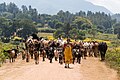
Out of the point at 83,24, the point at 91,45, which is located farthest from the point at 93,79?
the point at 83,24

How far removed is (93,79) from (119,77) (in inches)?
126

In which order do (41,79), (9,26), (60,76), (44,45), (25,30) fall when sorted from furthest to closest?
(9,26) → (25,30) → (44,45) → (60,76) → (41,79)

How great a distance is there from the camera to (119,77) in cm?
2356

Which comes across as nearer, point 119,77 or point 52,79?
point 52,79

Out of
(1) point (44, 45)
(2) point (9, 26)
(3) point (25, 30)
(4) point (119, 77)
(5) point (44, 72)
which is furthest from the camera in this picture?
(2) point (9, 26)

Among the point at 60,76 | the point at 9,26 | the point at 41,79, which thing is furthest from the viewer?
the point at 9,26

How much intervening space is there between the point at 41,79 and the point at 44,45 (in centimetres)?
1353

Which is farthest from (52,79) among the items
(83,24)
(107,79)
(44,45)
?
(83,24)

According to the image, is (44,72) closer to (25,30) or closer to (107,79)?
(107,79)

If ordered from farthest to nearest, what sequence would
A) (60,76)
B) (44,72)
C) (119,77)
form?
(119,77) < (44,72) < (60,76)

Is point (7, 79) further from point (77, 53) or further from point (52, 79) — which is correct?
point (77, 53)

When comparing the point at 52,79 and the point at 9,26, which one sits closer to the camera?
the point at 52,79

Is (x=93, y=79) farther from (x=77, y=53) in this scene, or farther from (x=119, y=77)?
(x=77, y=53)

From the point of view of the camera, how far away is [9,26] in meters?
143
